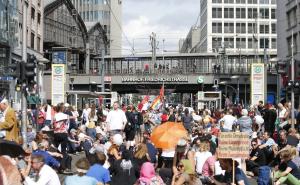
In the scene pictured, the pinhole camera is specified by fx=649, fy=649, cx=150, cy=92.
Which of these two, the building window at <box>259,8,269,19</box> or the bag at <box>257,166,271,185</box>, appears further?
the building window at <box>259,8,269,19</box>

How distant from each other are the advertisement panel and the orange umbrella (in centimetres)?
2033

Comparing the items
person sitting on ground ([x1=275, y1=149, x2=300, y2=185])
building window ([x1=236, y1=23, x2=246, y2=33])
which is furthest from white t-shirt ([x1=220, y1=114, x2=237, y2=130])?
building window ([x1=236, y1=23, x2=246, y2=33])

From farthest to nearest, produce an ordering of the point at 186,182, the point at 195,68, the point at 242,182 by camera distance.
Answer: the point at 195,68
the point at 186,182
the point at 242,182

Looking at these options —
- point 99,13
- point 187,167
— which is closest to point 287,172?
point 187,167

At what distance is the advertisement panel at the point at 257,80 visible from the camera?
3459 centimetres

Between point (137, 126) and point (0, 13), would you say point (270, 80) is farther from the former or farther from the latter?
point (137, 126)

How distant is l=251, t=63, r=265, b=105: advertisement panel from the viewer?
113ft

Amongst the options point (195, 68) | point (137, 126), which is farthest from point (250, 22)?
point (137, 126)

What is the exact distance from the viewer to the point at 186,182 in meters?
10.8

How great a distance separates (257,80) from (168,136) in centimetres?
2092

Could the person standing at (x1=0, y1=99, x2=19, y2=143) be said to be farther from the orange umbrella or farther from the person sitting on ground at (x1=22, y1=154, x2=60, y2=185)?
the person sitting on ground at (x1=22, y1=154, x2=60, y2=185)

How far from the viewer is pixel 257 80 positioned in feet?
114

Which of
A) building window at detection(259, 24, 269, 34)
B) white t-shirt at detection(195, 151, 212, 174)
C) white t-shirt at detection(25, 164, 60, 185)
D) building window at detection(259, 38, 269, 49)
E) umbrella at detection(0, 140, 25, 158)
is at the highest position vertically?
building window at detection(259, 24, 269, 34)

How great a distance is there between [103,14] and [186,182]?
441 feet
